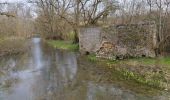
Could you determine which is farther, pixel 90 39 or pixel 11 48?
pixel 11 48

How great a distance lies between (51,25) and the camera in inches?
1732

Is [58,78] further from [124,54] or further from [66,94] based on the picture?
[124,54]

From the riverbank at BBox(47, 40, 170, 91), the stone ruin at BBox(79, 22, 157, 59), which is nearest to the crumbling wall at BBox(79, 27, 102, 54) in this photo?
the stone ruin at BBox(79, 22, 157, 59)

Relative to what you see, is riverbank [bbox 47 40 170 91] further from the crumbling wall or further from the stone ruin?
the crumbling wall

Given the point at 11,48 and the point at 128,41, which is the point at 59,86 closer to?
the point at 128,41

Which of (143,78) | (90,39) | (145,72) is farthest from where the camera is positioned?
(90,39)

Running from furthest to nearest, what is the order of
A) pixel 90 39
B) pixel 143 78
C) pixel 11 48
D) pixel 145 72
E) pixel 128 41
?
pixel 11 48 → pixel 90 39 → pixel 128 41 → pixel 145 72 → pixel 143 78

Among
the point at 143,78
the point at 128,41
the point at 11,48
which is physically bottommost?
the point at 143,78

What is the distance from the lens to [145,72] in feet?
47.0

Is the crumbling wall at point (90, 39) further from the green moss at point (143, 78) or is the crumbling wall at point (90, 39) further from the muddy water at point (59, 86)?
the green moss at point (143, 78)

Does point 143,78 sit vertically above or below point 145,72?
below

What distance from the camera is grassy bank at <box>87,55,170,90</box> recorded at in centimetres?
1296

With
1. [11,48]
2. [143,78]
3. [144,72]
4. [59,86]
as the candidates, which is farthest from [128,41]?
[11,48]

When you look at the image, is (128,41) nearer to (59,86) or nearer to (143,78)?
(143,78)
